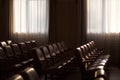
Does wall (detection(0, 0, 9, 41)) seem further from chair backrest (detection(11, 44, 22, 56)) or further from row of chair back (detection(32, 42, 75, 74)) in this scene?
row of chair back (detection(32, 42, 75, 74))

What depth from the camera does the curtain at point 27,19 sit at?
10.9 m

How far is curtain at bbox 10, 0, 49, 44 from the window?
1.79 m

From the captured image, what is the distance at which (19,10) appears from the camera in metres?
11.1

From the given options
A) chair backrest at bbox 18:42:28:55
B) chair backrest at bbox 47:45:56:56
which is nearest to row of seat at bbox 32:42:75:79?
chair backrest at bbox 47:45:56:56

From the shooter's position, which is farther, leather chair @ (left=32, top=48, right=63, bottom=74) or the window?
the window

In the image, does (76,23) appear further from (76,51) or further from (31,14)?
(76,51)

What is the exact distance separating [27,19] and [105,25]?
120 inches

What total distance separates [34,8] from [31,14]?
0.26 metres

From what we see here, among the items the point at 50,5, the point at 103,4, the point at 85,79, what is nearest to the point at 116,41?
the point at 103,4

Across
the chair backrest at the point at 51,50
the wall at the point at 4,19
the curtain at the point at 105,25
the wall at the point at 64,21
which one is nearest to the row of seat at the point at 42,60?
the chair backrest at the point at 51,50

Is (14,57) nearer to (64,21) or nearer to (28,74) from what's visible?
(64,21)

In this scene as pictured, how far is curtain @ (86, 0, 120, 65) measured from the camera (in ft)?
34.1

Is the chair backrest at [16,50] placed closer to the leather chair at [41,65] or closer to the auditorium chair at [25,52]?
the auditorium chair at [25,52]

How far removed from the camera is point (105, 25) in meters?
10.5
